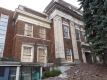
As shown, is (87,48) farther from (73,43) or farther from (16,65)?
(16,65)

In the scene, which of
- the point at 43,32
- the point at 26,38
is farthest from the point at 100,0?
the point at 26,38

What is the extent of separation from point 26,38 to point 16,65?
374cm

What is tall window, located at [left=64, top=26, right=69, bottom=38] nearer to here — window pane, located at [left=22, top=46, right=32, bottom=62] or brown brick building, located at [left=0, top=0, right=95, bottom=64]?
brown brick building, located at [left=0, top=0, right=95, bottom=64]

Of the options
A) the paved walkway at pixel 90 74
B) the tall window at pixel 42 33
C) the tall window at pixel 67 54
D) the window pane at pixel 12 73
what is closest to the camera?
the paved walkway at pixel 90 74

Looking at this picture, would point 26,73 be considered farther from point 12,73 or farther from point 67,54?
point 67,54

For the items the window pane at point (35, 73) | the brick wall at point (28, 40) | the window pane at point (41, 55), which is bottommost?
the window pane at point (35, 73)

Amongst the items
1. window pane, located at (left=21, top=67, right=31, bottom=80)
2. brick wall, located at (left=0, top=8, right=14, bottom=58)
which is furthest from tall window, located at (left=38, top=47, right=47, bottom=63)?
brick wall, located at (left=0, top=8, right=14, bottom=58)

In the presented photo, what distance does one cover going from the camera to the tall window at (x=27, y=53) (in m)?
11.3

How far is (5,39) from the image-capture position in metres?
13.0

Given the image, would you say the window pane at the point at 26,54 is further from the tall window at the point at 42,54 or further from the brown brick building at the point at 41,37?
the tall window at the point at 42,54

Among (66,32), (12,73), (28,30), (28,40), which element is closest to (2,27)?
(28,30)

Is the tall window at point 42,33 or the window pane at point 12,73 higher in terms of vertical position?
the tall window at point 42,33

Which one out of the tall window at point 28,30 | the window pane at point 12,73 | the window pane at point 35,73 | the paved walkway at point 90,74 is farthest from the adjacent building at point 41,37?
the paved walkway at point 90,74

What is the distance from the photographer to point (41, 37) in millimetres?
13562
